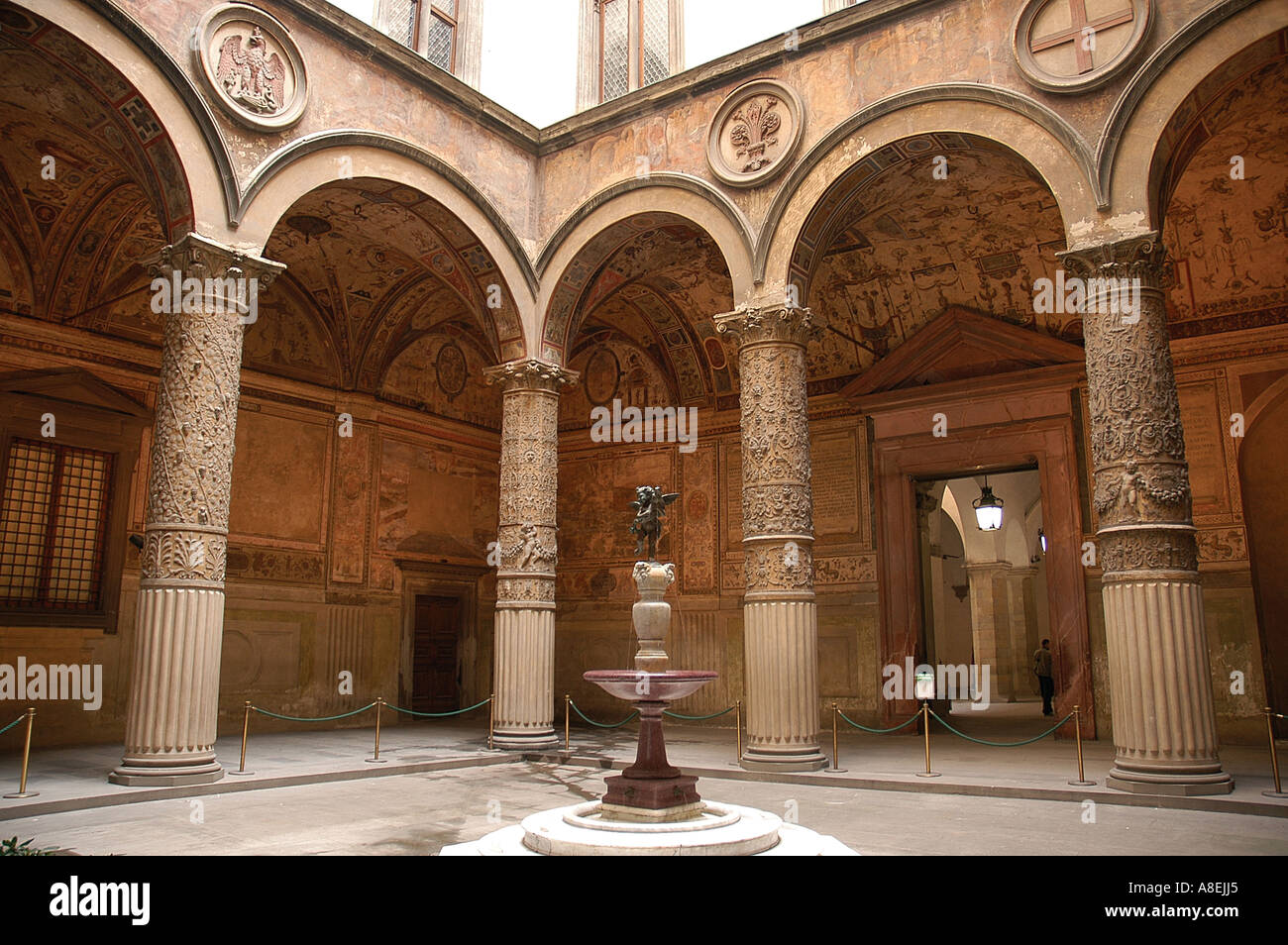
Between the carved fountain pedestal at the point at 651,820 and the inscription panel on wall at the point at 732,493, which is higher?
the inscription panel on wall at the point at 732,493

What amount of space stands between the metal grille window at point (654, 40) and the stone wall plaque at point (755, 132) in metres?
2.49

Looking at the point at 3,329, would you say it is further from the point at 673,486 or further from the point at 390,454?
the point at 673,486

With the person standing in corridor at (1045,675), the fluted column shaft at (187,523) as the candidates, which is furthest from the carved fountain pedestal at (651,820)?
the person standing in corridor at (1045,675)

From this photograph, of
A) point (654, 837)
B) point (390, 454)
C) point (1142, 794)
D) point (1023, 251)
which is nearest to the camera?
point (654, 837)

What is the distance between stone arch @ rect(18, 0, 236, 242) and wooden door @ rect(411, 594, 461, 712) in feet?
26.3

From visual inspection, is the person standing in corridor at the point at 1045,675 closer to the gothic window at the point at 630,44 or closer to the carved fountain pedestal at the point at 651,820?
the carved fountain pedestal at the point at 651,820

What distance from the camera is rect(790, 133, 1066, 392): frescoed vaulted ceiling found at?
10633 mm

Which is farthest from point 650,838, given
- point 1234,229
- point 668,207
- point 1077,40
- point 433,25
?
point 433,25

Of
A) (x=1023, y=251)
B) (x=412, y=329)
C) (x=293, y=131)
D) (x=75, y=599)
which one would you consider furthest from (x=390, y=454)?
(x=1023, y=251)

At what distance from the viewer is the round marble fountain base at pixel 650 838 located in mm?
5383

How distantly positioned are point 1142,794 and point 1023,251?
25.7 ft

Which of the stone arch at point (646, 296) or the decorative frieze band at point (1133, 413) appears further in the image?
the stone arch at point (646, 296)

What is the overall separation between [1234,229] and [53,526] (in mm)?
15356

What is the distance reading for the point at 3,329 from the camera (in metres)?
11.4
